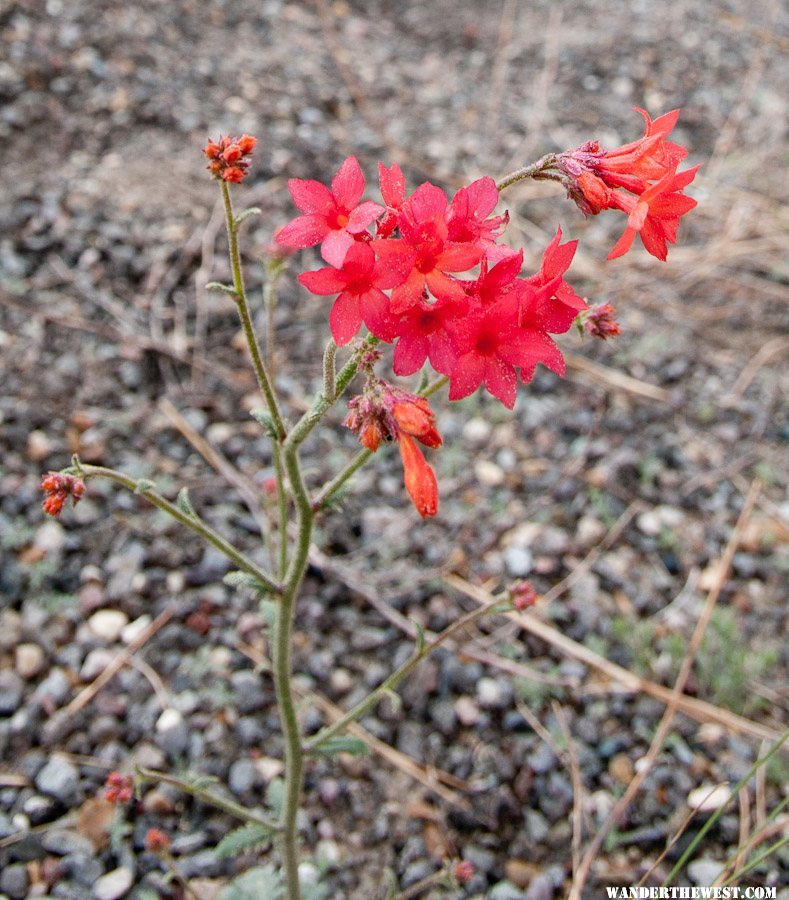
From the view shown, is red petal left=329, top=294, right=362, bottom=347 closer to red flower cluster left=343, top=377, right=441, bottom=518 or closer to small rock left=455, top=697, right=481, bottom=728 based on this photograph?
red flower cluster left=343, top=377, right=441, bottom=518

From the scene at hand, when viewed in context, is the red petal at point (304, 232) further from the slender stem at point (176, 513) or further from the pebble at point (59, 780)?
the pebble at point (59, 780)

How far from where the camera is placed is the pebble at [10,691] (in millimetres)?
3236

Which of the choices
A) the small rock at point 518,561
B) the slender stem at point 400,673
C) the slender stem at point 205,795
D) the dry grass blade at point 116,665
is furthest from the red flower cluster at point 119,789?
the small rock at point 518,561

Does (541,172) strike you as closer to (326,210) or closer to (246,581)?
(326,210)

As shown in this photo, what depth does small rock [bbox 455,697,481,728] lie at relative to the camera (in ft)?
11.3

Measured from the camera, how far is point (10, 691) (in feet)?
10.7

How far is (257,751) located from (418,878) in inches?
28.9

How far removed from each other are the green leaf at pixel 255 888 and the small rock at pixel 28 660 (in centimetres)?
110

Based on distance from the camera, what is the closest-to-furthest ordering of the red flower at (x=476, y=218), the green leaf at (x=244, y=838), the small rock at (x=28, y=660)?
the red flower at (x=476, y=218) < the green leaf at (x=244, y=838) < the small rock at (x=28, y=660)

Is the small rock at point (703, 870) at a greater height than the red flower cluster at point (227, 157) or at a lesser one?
lesser

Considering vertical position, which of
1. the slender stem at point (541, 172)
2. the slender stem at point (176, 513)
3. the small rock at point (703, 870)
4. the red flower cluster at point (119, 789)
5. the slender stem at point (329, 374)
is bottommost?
the small rock at point (703, 870)

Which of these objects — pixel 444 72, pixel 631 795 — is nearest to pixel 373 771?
pixel 631 795

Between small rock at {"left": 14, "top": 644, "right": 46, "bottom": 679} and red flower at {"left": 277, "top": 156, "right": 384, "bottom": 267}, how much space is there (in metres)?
2.23

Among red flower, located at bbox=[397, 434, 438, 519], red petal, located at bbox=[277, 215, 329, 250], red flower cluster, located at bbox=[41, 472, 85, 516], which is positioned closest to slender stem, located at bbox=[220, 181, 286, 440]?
red petal, located at bbox=[277, 215, 329, 250]
